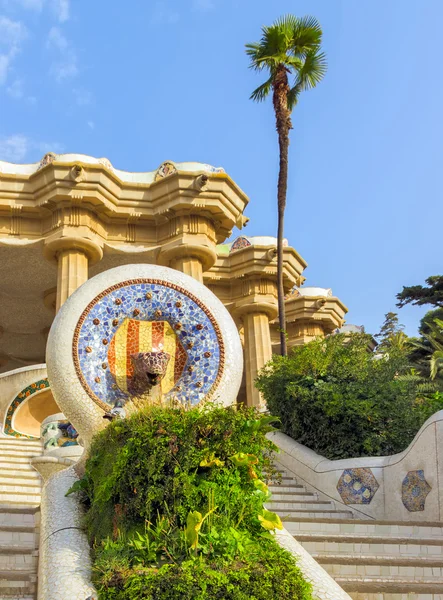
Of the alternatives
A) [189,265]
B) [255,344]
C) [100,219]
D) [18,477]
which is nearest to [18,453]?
[18,477]

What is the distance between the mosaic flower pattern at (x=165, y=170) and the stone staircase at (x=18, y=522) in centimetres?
972

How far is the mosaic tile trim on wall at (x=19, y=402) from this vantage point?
1516 centimetres

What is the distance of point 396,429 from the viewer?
11586mm

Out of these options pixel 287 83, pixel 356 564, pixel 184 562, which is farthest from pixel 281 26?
pixel 184 562

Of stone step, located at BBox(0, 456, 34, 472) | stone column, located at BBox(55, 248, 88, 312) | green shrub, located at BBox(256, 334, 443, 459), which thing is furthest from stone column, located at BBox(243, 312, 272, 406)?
stone step, located at BBox(0, 456, 34, 472)

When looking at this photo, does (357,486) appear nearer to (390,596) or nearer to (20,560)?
(390,596)

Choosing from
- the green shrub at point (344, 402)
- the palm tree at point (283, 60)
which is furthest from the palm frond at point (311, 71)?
the green shrub at point (344, 402)

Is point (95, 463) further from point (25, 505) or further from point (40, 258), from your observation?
point (40, 258)

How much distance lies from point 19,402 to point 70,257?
4981 millimetres

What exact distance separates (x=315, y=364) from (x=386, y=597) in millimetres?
7111

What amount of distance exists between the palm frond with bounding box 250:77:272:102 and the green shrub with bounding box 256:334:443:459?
1100cm

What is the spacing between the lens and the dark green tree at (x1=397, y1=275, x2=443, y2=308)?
1298 inches

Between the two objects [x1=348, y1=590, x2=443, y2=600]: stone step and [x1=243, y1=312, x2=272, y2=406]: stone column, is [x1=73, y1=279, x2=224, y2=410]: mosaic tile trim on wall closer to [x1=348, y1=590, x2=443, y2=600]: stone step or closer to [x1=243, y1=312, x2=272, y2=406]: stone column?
[x1=348, y1=590, x2=443, y2=600]: stone step

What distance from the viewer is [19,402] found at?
15508 millimetres
